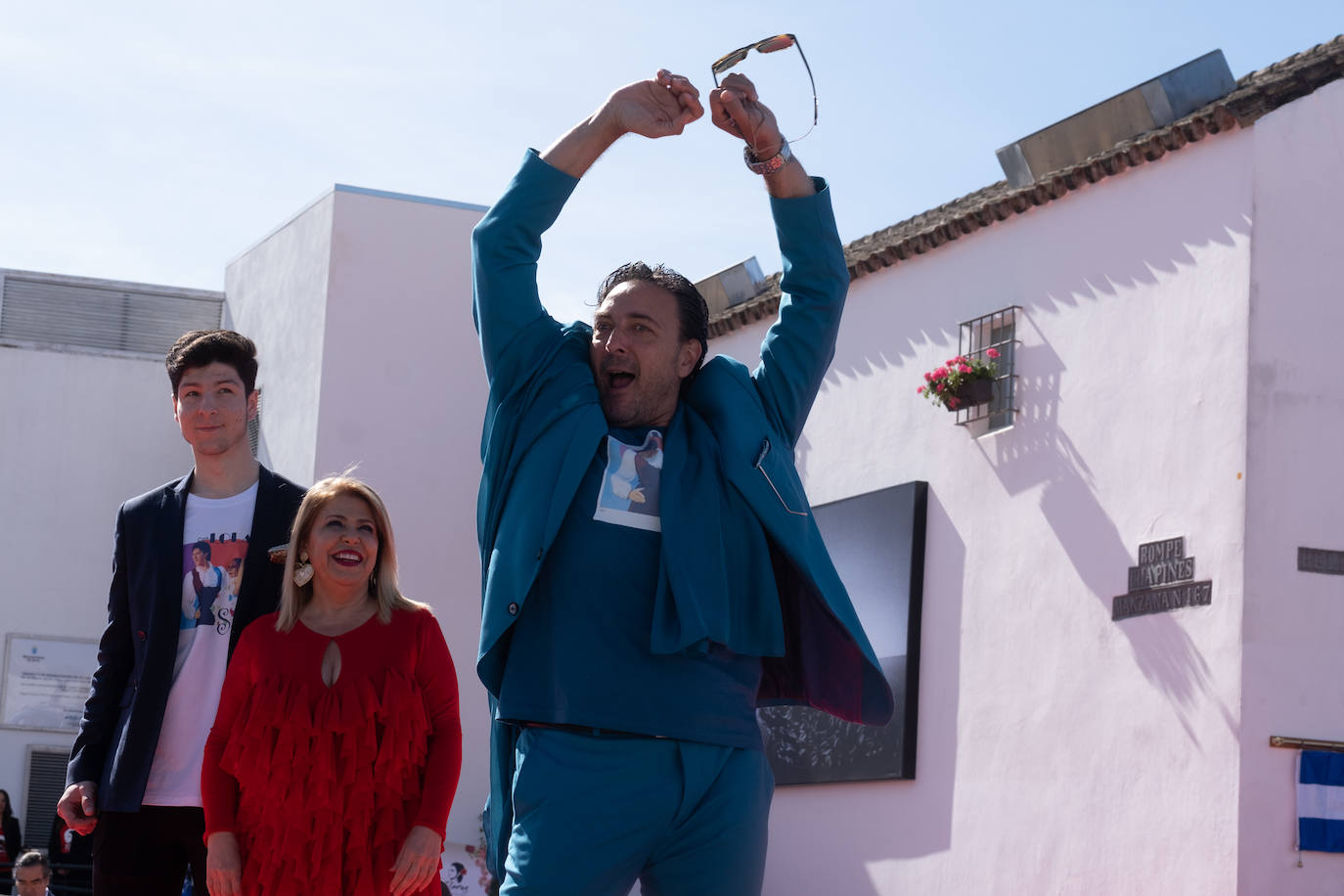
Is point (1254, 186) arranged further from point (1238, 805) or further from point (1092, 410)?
point (1238, 805)

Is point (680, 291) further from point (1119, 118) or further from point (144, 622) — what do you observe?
point (1119, 118)

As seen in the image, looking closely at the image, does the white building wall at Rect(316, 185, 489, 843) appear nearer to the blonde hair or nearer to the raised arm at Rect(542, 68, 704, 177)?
the blonde hair

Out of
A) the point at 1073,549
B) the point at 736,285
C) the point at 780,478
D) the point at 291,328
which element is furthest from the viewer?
the point at 291,328

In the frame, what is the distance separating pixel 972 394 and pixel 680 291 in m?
7.30

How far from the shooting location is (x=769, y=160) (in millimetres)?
3436

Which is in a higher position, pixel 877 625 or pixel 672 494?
pixel 877 625

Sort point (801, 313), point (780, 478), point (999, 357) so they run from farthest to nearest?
point (999, 357) < point (801, 313) < point (780, 478)

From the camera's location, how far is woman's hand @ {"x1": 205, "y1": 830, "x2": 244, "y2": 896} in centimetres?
365

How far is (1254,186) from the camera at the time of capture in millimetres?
8641

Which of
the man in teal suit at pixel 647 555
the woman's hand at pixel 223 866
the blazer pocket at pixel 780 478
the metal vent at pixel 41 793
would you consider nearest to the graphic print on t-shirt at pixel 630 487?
the man in teal suit at pixel 647 555

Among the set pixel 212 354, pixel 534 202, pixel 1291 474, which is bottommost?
pixel 212 354

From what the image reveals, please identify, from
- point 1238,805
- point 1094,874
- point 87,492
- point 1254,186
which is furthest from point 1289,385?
point 87,492

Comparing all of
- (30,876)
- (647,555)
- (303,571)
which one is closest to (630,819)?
(647,555)

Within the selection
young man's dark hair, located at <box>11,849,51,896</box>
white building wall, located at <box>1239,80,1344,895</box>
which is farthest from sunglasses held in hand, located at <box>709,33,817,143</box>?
young man's dark hair, located at <box>11,849,51,896</box>
